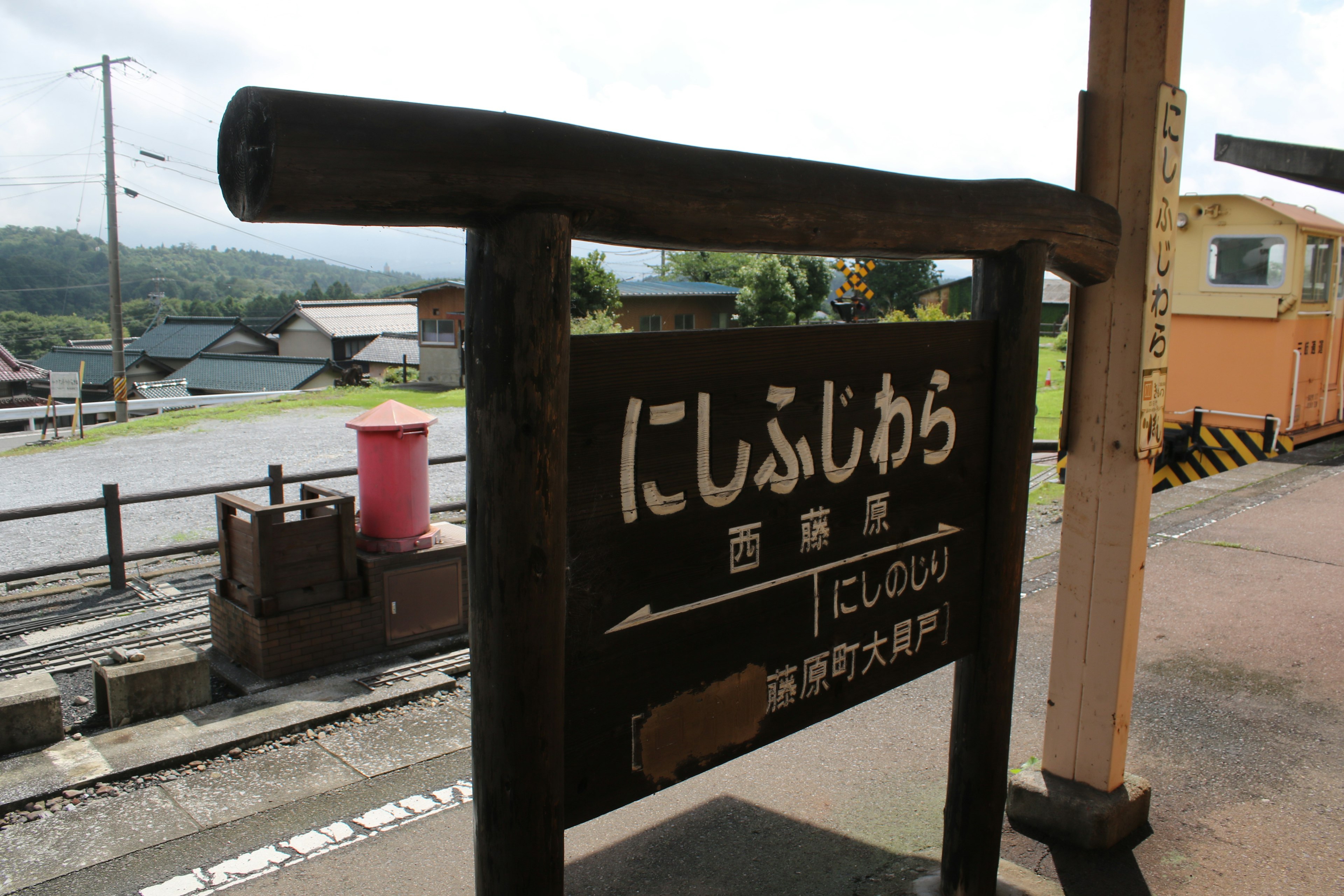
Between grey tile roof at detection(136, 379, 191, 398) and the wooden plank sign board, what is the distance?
145ft

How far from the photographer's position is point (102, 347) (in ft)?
172

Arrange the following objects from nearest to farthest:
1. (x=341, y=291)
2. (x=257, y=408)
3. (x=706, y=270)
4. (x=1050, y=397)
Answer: (x=1050, y=397)
(x=257, y=408)
(x=706, y=270)
(x=341, y=291)

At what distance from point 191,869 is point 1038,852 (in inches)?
129

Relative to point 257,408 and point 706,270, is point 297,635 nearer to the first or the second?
point 257,408

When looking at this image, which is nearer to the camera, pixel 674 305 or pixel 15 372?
pixel 15 372

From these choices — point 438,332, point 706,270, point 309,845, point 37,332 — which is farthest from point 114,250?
point 37,332

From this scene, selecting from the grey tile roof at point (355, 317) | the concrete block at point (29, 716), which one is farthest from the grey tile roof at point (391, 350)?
the concrete block at point (29, 716)

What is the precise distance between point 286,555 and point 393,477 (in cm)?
81

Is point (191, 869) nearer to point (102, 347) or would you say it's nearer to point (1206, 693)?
point (1206, 693)

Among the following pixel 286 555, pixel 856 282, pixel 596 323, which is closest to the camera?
pixel 286 555

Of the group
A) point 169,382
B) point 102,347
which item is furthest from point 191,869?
point 102,347

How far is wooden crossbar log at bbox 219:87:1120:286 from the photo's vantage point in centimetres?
131

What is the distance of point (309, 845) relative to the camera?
377 cm

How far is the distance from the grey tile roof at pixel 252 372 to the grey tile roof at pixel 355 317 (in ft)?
11.3
